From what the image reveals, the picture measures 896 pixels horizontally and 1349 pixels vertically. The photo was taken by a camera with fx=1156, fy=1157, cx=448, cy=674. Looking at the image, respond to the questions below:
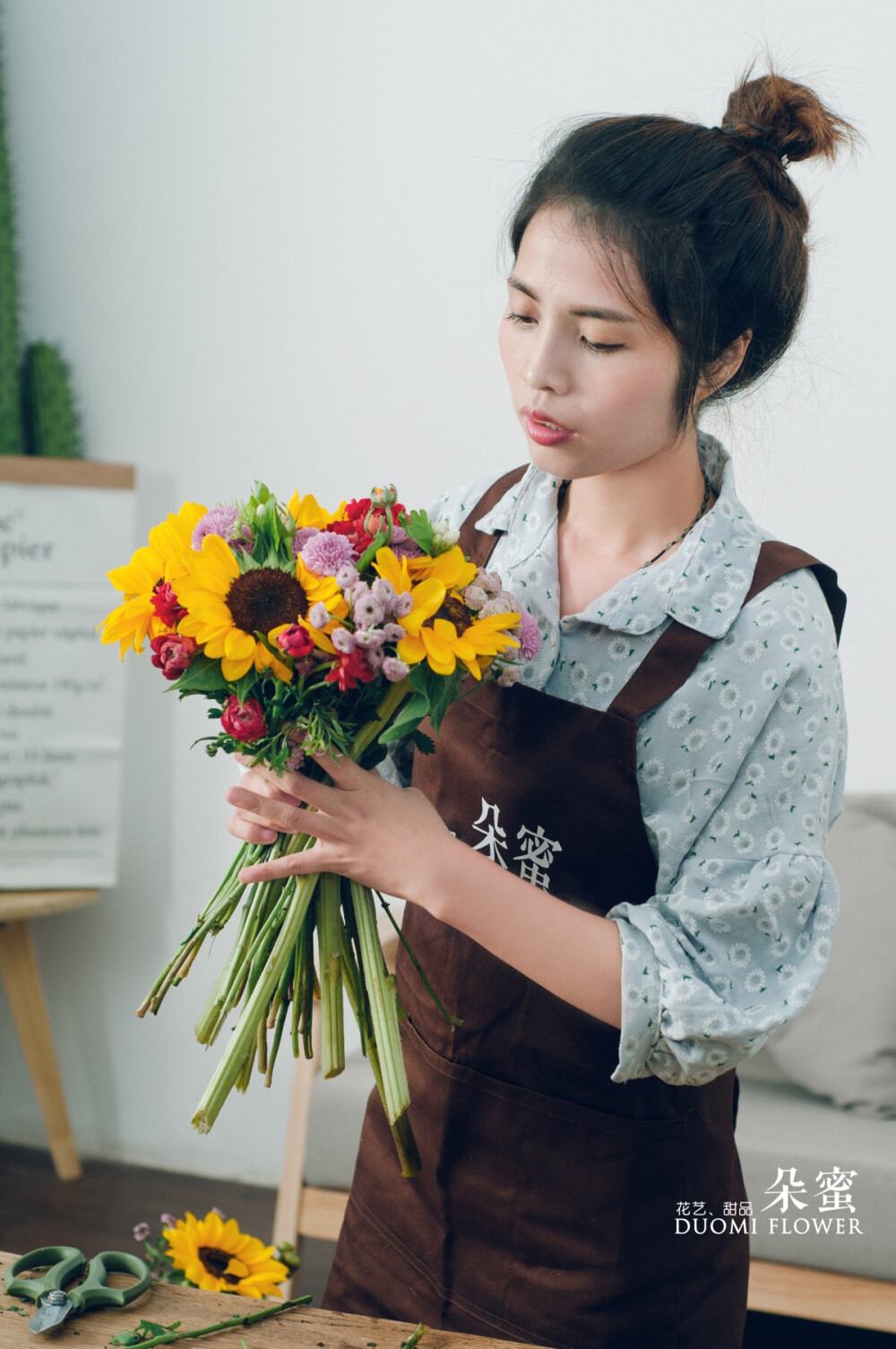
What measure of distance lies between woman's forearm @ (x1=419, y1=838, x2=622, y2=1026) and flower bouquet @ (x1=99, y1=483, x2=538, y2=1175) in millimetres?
84

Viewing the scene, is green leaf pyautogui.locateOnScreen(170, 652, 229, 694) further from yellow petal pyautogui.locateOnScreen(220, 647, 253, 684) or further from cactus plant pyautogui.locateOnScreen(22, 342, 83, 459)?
cactus plant pyautogui.locateOnScreen(22, 342, 83, 459)

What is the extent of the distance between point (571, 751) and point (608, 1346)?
0.55m

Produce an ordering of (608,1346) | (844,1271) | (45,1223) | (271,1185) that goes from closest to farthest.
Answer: (608,1346), (844,1271), (45,1223), (271,1185)

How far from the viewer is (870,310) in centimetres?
223

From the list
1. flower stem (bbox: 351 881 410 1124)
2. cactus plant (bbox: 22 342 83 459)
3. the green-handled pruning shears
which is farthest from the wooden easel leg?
flower stem (bbox: 351 881 410 1124)

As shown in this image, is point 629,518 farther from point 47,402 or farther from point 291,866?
point 47,402

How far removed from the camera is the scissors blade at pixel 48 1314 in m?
0.84

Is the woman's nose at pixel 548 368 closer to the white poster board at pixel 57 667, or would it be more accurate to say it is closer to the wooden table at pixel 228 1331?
the wooden table at pixel 228 1331

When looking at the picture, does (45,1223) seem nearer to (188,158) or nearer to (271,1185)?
(271,1185)

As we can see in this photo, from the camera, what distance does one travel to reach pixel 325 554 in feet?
2.75

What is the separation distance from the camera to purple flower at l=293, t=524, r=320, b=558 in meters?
0.88

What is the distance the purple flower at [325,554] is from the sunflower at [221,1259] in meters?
→ 0.73

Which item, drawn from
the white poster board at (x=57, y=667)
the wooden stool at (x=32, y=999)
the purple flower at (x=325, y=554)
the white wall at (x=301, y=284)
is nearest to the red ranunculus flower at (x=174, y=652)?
the purple flower at (x=325, y=554)

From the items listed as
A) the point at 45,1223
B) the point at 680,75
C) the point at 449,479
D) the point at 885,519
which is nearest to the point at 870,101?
the point at 680,75
